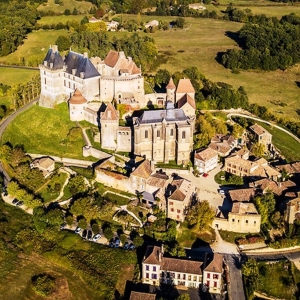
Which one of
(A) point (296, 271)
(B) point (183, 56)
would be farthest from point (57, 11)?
(A) point (296, 271)

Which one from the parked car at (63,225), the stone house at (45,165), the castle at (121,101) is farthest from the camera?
the castle at (121,101)

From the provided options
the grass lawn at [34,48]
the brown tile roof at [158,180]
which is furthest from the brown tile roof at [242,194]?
the grass lawn at [34,48]

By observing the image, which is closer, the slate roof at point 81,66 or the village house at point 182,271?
the village house at point 182,271

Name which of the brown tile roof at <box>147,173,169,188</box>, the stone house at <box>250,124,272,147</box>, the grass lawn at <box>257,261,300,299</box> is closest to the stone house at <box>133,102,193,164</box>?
the brown tile roof at <box>147,173,169,188</box>

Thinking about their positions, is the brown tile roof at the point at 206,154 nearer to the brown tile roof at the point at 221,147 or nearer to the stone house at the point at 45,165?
the brown tile roof at the point at 221,147

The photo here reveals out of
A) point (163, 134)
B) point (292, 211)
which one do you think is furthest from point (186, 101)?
point (292, 211)

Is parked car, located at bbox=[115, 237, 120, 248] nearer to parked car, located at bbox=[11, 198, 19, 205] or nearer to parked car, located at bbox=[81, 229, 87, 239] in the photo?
parked car, located at bbox=[81, 229, 87, 239]

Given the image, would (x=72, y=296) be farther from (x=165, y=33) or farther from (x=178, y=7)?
(x=178, y=7)
